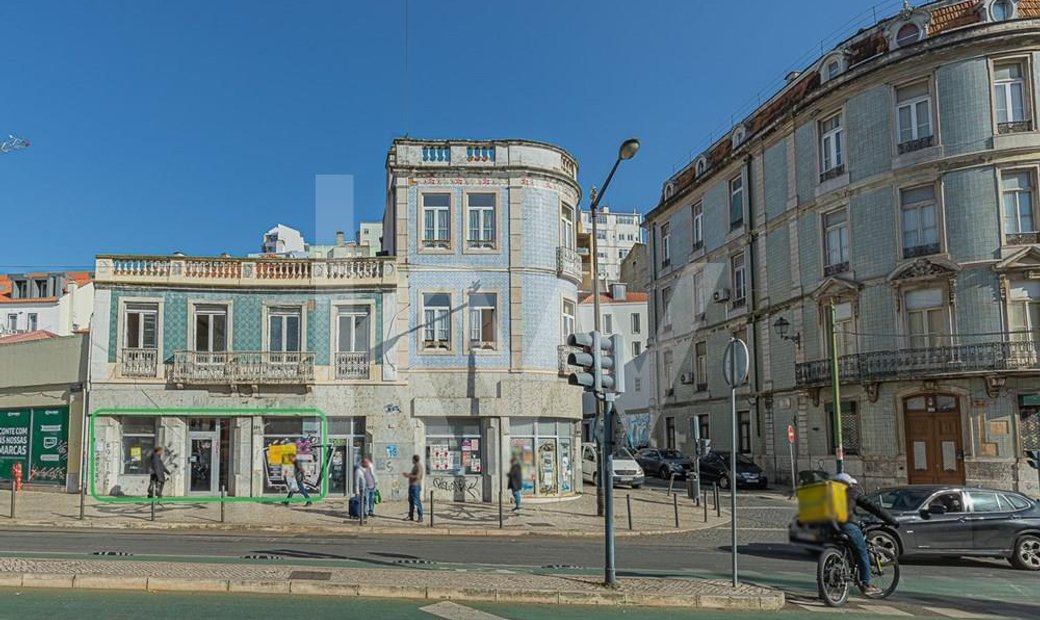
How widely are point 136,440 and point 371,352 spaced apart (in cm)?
820

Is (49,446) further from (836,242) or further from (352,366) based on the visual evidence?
(836,242)

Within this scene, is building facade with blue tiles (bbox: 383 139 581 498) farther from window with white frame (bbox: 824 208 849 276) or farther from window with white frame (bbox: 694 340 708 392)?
window with white frame (bbox: 694 340 708 392)

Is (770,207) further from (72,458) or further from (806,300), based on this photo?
(72,458)

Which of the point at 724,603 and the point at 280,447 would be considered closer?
the point at 724,603

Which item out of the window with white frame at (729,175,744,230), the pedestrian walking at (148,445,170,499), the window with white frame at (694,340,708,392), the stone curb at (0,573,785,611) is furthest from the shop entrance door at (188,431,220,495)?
the window with white frame at (694,340,708,392)

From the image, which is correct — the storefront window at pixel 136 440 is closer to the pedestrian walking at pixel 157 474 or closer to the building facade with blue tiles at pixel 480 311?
the pedestrian walking at pixel 157 474

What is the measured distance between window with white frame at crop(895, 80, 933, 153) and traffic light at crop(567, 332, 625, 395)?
25.0 metres

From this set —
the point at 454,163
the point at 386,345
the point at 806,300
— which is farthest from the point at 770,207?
the point at 386,345

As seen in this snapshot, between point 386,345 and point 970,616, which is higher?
point 386,345

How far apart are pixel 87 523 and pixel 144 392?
268 inches

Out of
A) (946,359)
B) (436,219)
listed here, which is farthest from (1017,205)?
(436,219)

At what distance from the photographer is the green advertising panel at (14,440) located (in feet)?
98.7

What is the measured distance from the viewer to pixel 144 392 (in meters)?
26.9

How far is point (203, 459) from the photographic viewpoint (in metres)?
27.2
